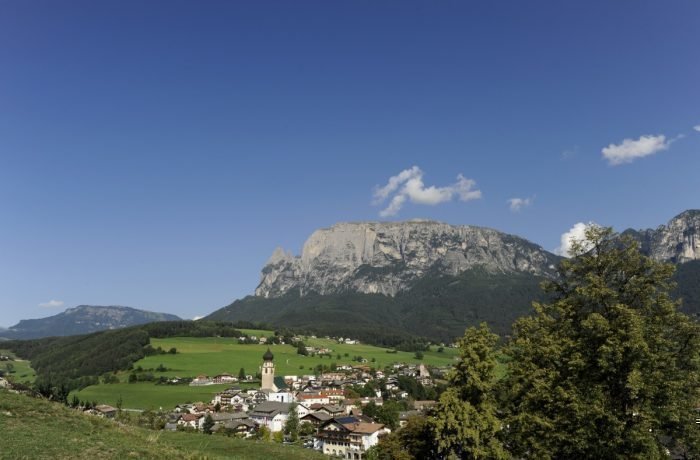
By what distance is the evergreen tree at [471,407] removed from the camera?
944 inches

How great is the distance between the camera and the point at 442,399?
82.8ft

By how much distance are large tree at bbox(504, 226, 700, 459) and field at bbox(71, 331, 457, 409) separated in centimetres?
9707

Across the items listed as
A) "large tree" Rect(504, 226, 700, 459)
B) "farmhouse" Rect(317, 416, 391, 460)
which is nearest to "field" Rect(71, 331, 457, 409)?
"farmhouse" Rect(317, 416, 391, 460)

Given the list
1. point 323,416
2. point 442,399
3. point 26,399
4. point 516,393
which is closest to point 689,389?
point 516,393

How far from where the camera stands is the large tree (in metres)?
17.1

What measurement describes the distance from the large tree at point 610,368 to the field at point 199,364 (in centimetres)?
9707

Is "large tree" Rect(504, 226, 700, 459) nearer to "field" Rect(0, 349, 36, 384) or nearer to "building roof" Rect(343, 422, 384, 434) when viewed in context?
"building roof" Rect(343, 422, 384, 434)

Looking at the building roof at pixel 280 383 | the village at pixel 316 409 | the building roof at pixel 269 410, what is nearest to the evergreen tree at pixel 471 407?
the village at pixel 316 409

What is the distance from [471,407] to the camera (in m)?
24.5

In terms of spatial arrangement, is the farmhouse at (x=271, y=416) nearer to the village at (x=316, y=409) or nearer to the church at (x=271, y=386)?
the village at (x=316, y=409)

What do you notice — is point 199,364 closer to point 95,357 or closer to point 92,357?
point 95,357

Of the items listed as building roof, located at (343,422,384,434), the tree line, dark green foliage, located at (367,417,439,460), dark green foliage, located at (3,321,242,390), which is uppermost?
the tree line

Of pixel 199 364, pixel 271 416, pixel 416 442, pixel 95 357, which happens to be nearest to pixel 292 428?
pixel 271 416

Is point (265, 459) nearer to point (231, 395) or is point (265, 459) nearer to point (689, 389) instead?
point (689, 389)
